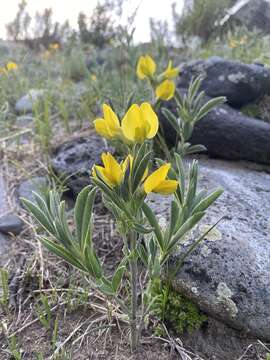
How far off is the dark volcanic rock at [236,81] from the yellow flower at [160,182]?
1.73 metres

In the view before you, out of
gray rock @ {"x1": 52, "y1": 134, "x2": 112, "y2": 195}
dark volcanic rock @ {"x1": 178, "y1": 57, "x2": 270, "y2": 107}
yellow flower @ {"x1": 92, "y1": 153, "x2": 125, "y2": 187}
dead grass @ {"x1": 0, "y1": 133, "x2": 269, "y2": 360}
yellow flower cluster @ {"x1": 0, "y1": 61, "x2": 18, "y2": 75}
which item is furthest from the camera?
yellow flower cluster @ {"x1": 0, "y1": 61, "x2": 18, "y2": 75}

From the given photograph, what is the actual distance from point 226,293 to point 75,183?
3.42 ft

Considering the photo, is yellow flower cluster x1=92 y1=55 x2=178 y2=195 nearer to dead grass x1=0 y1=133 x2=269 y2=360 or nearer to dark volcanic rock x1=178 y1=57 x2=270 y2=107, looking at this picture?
dead grass x1=0 y1=133 x2=269 y2=360

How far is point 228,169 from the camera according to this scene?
1.99 m

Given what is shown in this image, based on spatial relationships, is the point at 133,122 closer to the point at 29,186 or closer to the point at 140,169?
the point at 140,169

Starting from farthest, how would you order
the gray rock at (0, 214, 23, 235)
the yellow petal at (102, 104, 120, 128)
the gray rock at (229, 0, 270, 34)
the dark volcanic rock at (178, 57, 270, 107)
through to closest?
the gray rock at (229, 0, 270, 34), the dark volcanic rock at (178, 57, 270, 107), the gray rock at (0, 214, 23, 235), the yellow petal at (102, 104, 120, 128)

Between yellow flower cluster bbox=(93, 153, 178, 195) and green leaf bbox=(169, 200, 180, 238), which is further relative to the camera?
green leaf bbox=(169, 200, 180, 238)

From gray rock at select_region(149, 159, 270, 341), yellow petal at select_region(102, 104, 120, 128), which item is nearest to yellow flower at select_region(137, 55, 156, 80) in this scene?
gray rock at select_region(149, 159, 270, 341)

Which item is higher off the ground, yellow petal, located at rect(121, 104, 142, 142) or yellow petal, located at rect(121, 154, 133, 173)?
yellow petal, located at rect(121, 104, 142, 142)

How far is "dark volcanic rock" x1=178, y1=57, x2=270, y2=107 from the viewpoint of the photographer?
96.6 inches

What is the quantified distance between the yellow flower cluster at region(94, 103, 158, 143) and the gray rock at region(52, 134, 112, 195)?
1005 millimetres

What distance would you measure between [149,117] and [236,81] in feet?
5.62

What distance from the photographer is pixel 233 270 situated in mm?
1277

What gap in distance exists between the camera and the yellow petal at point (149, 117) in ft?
3.02
